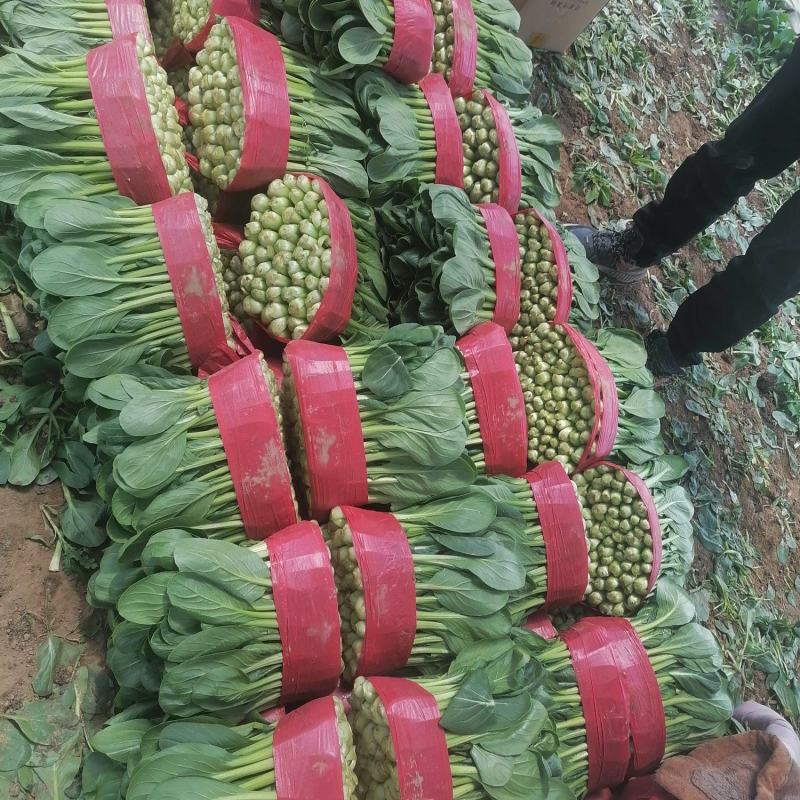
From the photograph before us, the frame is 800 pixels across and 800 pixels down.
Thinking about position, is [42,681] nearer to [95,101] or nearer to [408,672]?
[408,672]

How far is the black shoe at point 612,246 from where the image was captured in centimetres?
362

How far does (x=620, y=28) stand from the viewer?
4.83m

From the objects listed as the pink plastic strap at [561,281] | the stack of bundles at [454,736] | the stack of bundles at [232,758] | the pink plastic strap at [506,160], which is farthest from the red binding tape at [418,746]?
the pink plastic strap at [506,160]

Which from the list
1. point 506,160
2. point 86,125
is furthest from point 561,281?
point 86,125

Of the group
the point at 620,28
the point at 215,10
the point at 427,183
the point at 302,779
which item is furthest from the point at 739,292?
the point at 620,28

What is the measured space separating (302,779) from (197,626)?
1.51 feet

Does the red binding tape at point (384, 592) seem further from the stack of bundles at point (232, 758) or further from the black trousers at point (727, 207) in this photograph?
the black trousers at point (727, 207)

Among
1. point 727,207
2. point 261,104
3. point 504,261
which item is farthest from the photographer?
point 727,207

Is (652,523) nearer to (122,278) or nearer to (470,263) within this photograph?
(470,263)

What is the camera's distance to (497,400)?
89.4 inches

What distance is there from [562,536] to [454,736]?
2.70ft

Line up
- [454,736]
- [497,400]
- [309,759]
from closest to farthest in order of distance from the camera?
[309,759] → [454,736] → [497,400]

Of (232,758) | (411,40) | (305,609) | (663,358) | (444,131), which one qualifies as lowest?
(232,758)

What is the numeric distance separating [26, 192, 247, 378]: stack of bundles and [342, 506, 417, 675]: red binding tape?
32.0 inches
